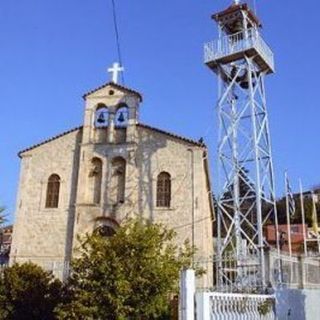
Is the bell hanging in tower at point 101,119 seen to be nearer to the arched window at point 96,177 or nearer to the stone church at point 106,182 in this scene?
the stone church at point 106,182

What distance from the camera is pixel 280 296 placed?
40.4 ft

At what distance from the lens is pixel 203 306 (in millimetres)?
9477

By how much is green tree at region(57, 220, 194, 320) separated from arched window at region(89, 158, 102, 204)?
11.3 metres

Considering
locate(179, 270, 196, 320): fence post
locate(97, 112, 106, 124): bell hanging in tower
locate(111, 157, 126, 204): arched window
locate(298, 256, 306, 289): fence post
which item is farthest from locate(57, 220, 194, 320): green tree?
locate(97, 112, 106, 124): bell hanging in tower

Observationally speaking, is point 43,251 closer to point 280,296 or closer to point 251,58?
point 251,58

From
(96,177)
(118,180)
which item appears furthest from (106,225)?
(96,177)

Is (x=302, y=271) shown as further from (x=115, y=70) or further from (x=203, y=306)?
(x=115, y=70)

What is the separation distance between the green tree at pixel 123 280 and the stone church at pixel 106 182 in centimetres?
922

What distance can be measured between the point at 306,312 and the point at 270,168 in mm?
9818

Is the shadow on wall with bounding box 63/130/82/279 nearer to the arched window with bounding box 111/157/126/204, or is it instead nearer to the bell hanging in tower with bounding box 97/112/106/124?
the bell hanging in tower with bounding box 97/112/106/124

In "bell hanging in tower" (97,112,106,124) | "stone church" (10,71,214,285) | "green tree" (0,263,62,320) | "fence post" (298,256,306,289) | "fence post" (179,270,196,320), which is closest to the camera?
"fence post" (179,270,196,320)

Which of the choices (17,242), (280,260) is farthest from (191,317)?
(17,242)

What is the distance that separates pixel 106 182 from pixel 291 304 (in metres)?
14.4

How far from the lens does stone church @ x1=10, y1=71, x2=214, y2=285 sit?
24.2m
